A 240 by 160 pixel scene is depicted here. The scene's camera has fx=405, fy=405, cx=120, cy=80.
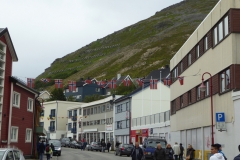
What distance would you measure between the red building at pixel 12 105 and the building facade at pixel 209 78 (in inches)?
543

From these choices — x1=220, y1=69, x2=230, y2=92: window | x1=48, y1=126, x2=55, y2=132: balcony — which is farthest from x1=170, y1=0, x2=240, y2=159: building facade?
x1=48, y1=126, x2=55, y2=132: balcony

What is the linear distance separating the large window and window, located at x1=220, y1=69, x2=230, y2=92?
7.24 feet

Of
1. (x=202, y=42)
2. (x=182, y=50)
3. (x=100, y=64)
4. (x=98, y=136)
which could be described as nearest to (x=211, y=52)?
(x=202, y=42)

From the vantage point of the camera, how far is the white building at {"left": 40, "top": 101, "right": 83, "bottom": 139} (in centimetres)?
9469

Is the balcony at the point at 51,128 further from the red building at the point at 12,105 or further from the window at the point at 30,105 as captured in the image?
the window at the point at 30,105

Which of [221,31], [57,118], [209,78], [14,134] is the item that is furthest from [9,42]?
[57,118]

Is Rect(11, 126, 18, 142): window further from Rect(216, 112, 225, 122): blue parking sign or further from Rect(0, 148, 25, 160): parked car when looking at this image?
Rect(0, 148, 25, 160): parked car

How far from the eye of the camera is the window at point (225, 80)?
2433 centimetres

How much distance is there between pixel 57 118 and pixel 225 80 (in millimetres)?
73937

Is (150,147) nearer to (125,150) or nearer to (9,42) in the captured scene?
(9,42)

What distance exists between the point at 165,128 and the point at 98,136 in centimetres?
3319

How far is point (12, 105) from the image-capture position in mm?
30828

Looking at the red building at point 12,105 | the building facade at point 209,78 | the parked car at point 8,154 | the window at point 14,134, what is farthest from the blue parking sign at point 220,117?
the window at point 14,134

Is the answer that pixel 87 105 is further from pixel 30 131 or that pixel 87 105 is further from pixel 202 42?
pixel 202 42
